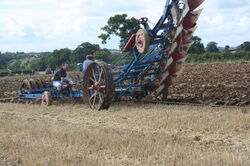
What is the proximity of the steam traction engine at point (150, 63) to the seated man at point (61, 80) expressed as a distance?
144 centimetres

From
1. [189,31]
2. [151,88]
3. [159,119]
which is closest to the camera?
[159,119]

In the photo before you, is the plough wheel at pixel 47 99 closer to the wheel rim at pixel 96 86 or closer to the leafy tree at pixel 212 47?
the wheel rim at pixel 96 86

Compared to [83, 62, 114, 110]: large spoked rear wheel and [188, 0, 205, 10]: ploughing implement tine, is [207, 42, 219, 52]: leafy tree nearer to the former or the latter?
[83, 62, 114, 110]: large spoked rear wheel

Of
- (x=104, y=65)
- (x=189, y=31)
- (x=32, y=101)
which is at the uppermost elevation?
(x=189, y=31)

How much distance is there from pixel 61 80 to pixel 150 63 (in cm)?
315

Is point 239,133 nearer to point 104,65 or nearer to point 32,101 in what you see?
point 104,65

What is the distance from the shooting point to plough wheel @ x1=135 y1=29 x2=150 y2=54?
952 centimetres

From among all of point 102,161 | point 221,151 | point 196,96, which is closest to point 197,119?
point 221,151

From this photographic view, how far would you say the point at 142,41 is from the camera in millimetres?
9641

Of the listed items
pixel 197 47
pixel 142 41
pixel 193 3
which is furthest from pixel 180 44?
pixel 197 47

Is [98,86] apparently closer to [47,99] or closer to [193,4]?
[47,99]

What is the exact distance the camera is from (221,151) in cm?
508

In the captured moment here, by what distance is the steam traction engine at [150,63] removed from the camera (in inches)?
370

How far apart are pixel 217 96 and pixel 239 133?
480cm
